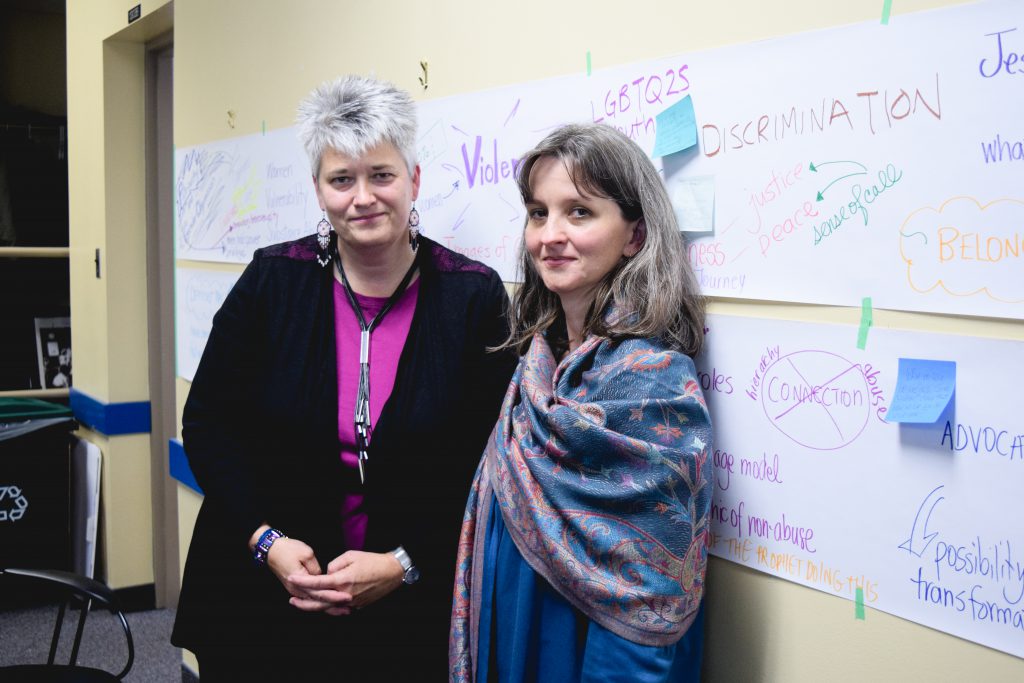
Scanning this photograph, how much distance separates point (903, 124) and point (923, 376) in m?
0.31

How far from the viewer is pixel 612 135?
1.29 m

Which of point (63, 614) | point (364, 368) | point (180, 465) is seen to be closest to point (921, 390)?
point (364, 368)

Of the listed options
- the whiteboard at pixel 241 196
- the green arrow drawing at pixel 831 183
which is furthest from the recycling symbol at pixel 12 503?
the green arrow drawing at pixel 831 183

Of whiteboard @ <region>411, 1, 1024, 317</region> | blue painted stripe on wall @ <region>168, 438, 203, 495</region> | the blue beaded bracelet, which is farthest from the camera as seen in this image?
blue painted stripe on wall @ <region>168, 438, 203, 495</region>

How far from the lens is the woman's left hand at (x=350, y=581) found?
1.52 meters

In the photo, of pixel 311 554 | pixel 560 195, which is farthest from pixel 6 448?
pixel 560 195

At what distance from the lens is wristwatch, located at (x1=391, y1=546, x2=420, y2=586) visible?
A: 157 centimetres

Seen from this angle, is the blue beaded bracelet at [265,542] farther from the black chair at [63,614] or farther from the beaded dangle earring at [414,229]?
the beaded dangle earring at [414,229]

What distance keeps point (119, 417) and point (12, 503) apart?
52 cm

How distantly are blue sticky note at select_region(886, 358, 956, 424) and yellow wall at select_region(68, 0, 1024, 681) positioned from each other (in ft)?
0.16

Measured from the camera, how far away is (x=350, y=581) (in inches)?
59.7

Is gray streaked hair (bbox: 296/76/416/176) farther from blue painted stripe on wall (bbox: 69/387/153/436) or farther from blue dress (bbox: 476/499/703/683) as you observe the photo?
blue painted stripe on wall (bbox: 69/387/153/436)

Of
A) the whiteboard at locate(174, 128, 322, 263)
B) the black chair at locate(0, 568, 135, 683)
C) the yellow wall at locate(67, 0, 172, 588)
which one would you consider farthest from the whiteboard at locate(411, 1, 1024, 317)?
the yellow wall at locate(67, 0, 172, 588)

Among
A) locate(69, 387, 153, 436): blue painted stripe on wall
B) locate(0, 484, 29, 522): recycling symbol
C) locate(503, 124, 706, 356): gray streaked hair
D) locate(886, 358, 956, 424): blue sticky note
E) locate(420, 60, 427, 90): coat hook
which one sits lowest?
locate(0, 484, 29, 522): recycling symbol
